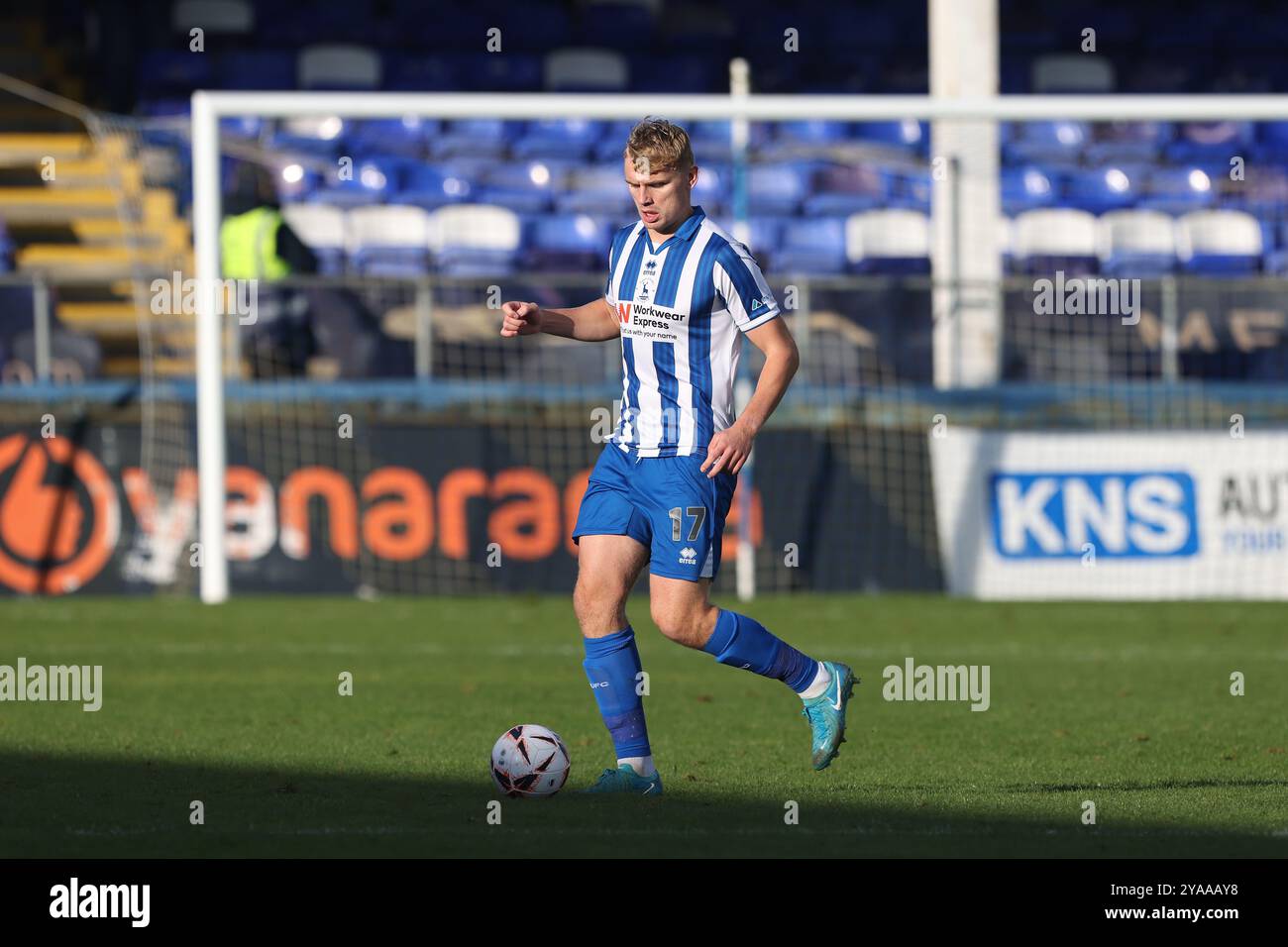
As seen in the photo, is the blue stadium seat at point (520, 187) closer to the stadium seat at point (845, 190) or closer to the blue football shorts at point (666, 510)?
the stadium seat at point (845, 190)

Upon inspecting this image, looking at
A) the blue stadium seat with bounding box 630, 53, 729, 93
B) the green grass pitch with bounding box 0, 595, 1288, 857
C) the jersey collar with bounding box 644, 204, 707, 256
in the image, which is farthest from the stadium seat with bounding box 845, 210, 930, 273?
the jersey collar with bounding box 644, 204, 707, 256

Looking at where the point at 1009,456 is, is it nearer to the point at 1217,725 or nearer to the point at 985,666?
the point at 985,666

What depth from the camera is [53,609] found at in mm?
13547

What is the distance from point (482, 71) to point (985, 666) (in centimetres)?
1347

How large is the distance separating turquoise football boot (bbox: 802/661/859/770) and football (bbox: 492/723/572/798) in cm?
77

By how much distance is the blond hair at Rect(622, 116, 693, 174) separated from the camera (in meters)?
6.16

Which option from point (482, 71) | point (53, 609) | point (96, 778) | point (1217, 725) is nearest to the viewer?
point (96, 778)

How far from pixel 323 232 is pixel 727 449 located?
1237 cm

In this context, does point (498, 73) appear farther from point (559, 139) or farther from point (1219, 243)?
point (1219, 243)

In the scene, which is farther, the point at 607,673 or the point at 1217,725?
the point at 1217,725

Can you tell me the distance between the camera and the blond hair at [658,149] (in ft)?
20.2

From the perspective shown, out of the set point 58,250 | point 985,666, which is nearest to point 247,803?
point 985,666

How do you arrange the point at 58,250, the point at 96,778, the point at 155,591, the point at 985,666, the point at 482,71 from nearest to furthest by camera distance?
the point at 96,778
the point at 985,666
the point at 155,591
the point at 58,250
the point at 482,71

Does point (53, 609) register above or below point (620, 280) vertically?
below
